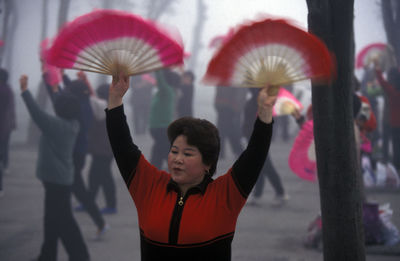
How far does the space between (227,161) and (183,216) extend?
8.32 metres

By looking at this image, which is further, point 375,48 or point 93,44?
point 375,48

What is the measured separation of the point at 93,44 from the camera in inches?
71.6

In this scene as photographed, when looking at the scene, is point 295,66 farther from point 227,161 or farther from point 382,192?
point 227,161

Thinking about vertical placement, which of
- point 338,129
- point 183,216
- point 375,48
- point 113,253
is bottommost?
point 113,253

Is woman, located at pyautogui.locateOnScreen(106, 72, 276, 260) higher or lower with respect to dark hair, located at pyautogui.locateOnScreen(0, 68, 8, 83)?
lower

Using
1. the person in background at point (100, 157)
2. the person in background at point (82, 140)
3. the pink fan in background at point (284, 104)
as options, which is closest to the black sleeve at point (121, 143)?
the pink fan in background at point (284, 104)

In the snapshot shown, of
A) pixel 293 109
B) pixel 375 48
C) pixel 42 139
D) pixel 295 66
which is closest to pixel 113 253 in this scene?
pixel 42 139

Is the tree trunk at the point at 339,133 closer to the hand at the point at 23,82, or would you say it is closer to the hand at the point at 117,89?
the hand at the point at 117,89

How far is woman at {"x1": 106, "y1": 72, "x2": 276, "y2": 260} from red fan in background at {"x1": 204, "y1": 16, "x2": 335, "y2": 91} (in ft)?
0.30

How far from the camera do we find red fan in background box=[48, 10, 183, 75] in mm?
A: 1787

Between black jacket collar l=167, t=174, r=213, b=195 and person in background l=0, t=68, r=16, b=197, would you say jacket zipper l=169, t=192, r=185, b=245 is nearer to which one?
black jacket collar l=167, t=174, r=213, b=195

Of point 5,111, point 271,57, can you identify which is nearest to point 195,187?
point 271,57

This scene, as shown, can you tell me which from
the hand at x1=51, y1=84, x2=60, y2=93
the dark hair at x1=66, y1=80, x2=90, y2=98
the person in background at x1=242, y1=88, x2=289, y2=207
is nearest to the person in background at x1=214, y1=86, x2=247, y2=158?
the person in background at x1=242, y1=88, x2=289, y2=207

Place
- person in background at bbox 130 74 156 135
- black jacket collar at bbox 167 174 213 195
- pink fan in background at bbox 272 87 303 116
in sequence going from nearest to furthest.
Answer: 1. black jacket collar at bbox 167 174 213 195
2. pink fan in background at bbox 272 87 303 116
3. person in background at bbox 130 74 156 135
